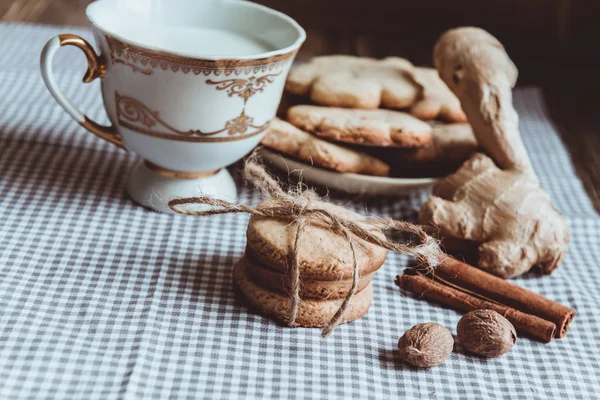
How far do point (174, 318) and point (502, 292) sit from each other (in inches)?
17.3

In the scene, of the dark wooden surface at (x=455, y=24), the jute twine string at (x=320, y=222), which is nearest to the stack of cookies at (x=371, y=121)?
the jute twine string at (x=320, y=222)

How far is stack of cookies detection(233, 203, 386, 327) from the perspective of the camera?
2.67ft

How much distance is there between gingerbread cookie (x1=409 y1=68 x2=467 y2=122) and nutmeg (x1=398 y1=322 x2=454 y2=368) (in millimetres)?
516

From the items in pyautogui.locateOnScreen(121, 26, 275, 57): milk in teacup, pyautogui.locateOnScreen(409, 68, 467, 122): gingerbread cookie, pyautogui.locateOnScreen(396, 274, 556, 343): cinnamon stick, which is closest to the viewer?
pyautogui.locateOnScreen(396, 274, 556, 343): cinnamon stick

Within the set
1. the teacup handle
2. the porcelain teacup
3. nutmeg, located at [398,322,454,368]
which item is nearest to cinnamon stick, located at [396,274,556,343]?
nutmeg, located at [398,322,454,368]

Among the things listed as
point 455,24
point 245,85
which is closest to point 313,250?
point 245,85

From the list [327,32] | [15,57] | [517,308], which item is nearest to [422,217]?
[517,308]

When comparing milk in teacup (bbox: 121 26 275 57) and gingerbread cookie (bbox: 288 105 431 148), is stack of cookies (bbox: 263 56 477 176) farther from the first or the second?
milk in teacup (bbox: 121 26 275 57)

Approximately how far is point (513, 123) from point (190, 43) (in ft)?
1.80

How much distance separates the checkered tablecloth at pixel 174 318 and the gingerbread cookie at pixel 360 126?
132 millimetres

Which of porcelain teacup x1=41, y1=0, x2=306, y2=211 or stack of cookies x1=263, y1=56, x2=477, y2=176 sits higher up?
porcelain teacup x1=41, y1=0, x2=306, y2=211

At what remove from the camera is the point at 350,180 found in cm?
110

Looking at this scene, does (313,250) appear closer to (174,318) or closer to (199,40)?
(174,318)

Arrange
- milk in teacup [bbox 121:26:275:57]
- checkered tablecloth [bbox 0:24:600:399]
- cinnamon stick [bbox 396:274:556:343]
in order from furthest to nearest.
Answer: milk in teacup [bbox 121:26:275:57]
cinnamon stick [bbox 396:274:556:343]
checkered tablecloth [bbox 0:24:600:399]
